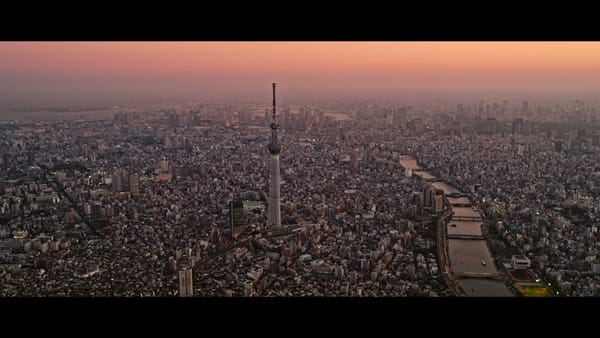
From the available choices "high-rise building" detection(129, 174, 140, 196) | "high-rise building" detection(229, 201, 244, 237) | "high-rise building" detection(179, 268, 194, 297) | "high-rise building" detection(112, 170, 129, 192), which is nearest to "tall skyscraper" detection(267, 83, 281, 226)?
"high-rise building" detection(229, 201, 244, 237)

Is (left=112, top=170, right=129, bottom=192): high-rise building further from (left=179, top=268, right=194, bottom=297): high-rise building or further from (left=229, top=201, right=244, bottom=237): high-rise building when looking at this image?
(left=179, top=268, right=194, bottom=297): high-rise building
